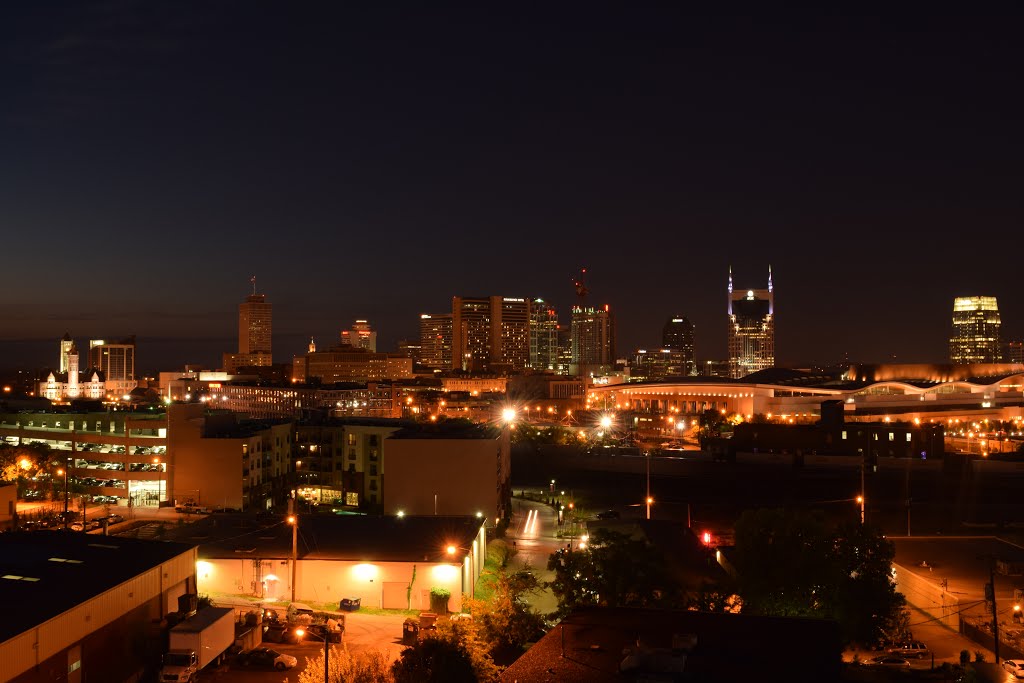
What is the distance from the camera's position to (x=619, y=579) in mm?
10383

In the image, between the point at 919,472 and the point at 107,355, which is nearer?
the point at 919,472

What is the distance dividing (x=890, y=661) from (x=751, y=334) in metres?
141

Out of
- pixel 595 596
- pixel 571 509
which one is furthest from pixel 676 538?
pixel 571 509

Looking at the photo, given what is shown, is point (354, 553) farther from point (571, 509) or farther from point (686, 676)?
point (571, 509)

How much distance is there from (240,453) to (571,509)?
8.64m

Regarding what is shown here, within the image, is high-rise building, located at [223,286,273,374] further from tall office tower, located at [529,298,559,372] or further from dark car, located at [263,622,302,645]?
dark car, located at [263,622,302,645]

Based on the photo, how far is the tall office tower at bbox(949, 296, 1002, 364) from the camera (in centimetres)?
12431

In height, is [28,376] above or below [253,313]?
below

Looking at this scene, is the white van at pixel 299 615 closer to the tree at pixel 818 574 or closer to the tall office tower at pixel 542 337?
the tree at pixel 818 574

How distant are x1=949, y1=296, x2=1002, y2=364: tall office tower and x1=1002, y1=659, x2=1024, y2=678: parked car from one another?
12878 cm

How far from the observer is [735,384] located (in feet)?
183

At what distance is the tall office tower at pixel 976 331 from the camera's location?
12431 centimetres

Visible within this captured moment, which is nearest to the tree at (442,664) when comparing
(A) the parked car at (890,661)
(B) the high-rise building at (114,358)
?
(A) the parked car at (890,661)

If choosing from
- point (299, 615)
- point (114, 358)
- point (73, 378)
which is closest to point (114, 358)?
point (114, 358)
